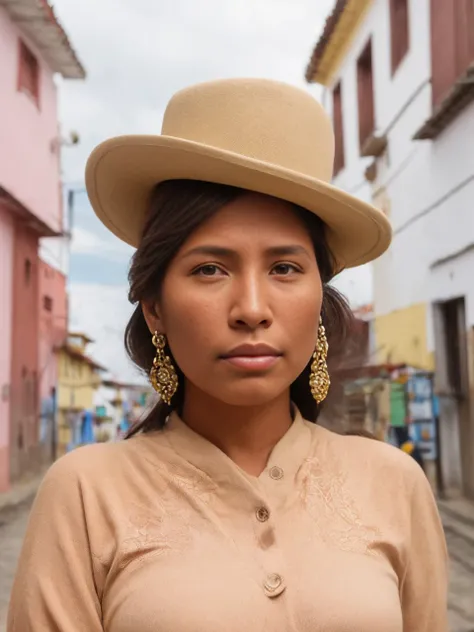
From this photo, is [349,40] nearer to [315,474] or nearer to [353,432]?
[353,432]

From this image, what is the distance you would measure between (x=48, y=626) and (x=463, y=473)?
1818mm

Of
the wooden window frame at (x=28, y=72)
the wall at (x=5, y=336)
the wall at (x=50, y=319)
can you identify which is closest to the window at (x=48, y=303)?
the wall at (x=50, y=319)

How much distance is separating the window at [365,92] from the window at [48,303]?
4.50 ft

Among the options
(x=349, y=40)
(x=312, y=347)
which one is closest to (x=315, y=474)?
(x=312, y=347)

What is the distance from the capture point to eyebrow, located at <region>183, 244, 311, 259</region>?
77 centimetres

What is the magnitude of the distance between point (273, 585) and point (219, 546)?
0.07 m

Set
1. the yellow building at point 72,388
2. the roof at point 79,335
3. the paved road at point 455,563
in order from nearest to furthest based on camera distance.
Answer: the paved road at point 455,563 → the roof at point 79,335 → the yellow building at point 72,388

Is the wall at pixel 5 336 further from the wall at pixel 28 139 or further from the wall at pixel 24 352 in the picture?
the wall at pixel 28 139

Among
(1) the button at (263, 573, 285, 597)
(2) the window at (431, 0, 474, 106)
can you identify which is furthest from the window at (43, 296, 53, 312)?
(1) the button at (263, 573, 285, 597)

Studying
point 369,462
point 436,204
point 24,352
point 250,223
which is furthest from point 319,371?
point 24,352

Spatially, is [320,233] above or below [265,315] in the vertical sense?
above

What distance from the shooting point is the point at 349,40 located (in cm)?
258

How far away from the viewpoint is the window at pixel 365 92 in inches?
105

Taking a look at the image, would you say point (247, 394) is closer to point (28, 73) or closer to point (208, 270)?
point (208, 270)
